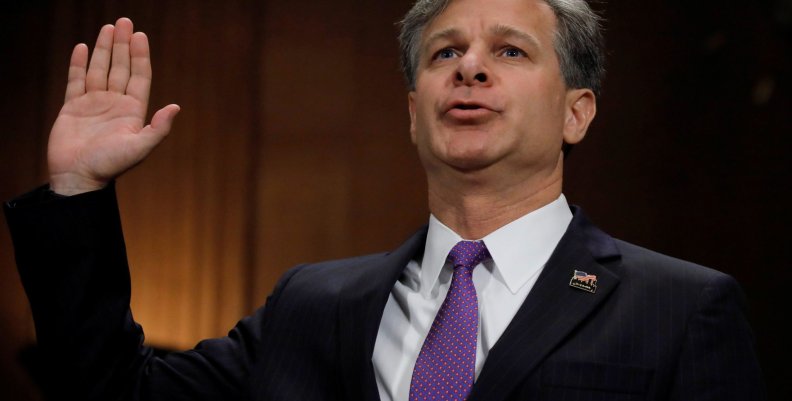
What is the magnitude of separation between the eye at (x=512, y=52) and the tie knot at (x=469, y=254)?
31 centimetres

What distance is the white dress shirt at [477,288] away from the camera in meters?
1.44

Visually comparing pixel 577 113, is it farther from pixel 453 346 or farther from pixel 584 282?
pixel 453 346

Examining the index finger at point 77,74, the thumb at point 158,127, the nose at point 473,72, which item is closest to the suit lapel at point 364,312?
the nose at point 473,72

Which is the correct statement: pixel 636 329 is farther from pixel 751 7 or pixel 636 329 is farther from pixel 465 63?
pixel 751 7

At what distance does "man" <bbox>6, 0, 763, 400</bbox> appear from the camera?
133 cm

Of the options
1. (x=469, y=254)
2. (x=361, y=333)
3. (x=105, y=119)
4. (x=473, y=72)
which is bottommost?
(x=361, y=333)

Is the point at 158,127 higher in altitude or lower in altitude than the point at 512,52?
lower

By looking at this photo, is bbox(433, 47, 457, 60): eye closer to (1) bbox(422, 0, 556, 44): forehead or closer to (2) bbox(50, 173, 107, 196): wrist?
(1) bbox(422, 0, 556, 44): forehead

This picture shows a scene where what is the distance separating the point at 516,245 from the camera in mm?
1511

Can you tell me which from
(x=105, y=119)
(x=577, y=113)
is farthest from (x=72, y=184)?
(x=577, y=113)

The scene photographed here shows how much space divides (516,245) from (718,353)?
1.13 feet

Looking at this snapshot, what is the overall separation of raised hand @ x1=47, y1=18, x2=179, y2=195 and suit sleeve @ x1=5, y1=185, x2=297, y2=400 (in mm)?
38

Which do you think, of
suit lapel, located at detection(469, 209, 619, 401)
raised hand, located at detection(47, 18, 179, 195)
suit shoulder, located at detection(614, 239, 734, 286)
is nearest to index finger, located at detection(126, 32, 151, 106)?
raised hand, located at detection(47, 18, 179, 195)

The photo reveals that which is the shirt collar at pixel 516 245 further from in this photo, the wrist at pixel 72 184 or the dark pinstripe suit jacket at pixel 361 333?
the wrist at pixel 72 184
